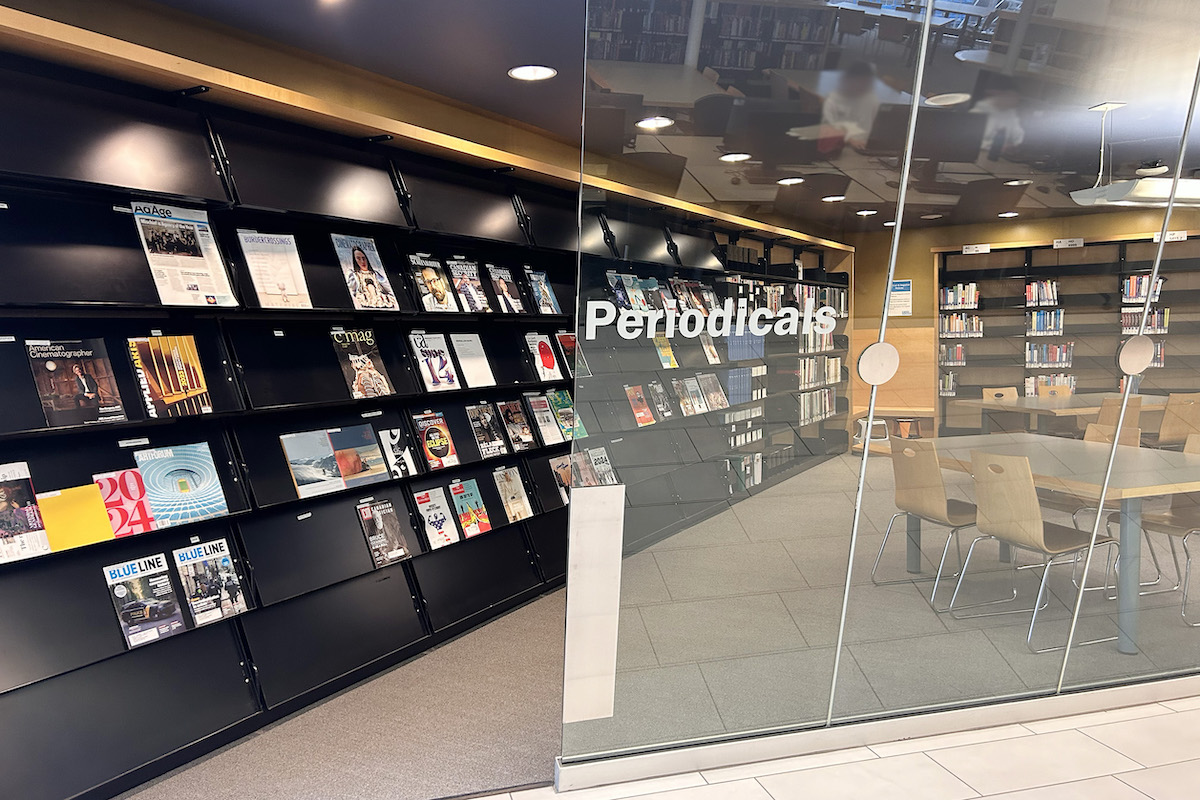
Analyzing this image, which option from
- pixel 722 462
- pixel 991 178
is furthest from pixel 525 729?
pixel 991 178

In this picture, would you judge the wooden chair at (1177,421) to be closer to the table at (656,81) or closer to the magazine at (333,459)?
the table at (656,81)

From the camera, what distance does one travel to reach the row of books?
3.01 m

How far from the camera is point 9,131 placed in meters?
2.57

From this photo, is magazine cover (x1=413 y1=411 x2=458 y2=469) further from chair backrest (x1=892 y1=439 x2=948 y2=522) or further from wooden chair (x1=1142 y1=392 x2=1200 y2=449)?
wooden chair (x1=1142 y1=392 x2=1200 y2=449)

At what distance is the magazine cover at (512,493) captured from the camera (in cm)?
472

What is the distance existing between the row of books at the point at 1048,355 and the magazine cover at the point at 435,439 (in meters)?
2.77

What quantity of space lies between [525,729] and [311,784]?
2.60 feet

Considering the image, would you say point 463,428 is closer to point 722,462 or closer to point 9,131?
point 722,462

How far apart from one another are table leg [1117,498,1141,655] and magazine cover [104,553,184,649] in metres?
3.70

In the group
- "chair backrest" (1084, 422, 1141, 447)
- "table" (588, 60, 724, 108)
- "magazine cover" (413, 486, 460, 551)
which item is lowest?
"chair backrest" (1084, 422, 1141, 447)

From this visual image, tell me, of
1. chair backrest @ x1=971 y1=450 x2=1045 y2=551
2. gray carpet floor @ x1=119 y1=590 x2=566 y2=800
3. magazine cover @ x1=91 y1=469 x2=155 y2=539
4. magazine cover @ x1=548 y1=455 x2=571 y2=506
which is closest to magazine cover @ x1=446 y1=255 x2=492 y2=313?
magazine cover @ x1=548 y1=455 x2=571 y2=506

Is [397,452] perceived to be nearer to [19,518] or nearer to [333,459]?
[333,459]

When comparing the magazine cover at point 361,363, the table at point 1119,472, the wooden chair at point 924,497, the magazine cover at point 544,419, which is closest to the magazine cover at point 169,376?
the magazine cover at point 361,363

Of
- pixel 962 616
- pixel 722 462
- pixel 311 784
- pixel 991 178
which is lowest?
pixel 962 616
